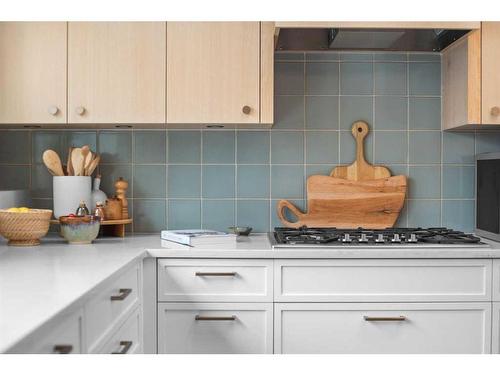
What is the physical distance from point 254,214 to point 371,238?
26.4 inches

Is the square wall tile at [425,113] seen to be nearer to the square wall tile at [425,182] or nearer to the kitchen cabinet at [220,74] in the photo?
the square wall tile at [425,182]

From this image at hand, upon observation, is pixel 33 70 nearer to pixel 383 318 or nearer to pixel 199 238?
pixel 199 238

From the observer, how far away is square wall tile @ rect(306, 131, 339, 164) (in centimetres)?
302

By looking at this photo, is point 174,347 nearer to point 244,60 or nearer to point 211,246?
point 211,246

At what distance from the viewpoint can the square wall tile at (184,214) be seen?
302 cm

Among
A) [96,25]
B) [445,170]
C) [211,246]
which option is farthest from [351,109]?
[96,25]

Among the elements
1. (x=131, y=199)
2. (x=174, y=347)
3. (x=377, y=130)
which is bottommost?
(x=174, y=347)

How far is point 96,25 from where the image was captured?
2.67 metres

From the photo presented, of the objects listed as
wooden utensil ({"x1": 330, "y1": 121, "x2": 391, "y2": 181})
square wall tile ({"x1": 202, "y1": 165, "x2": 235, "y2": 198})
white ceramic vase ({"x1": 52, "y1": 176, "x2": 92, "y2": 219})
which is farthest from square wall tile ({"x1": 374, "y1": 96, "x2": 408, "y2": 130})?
white ceramic vase ({"x1": 52, "y1": 176, "x2": 92, "y2": 219})

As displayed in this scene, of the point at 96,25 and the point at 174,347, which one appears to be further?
the point at 96,25

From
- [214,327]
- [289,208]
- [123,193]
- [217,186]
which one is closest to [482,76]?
[289,208]

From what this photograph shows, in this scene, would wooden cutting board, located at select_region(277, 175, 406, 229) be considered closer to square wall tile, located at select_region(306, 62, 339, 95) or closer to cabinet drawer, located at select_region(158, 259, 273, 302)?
square wall tile, located at select_region(306, 62, 339, 95)

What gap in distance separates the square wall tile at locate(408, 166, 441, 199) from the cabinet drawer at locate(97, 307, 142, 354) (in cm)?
145

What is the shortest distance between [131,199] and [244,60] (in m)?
0.87
